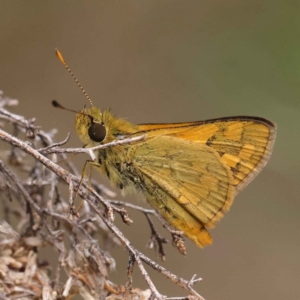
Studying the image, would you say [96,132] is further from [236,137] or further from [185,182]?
[236,137]

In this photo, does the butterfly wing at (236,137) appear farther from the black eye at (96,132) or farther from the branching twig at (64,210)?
the branching twig at (64,210)

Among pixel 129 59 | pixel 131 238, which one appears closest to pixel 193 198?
pixel 131 238

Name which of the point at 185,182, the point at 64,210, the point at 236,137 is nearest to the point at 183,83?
the point at 236,137

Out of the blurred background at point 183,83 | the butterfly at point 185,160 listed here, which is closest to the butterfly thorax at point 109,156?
the butterfly at point 185,160

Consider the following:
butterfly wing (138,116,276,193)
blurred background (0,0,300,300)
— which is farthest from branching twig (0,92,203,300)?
blurred background (0,0,300,300)

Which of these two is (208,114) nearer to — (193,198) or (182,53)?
(182,53)
